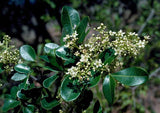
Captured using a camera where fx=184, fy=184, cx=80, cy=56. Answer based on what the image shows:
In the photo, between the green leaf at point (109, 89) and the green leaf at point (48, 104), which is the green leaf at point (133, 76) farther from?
the green leaf at point (48, 104)

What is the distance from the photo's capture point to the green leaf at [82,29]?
1008 millimetres

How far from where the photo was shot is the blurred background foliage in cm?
277

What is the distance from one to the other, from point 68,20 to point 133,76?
19.2 inches

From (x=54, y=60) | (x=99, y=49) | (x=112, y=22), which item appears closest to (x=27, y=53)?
(x=54, y=60)

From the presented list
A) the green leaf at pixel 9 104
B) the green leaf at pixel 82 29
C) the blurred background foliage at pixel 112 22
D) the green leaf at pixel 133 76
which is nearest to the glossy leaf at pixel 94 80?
the green leaf at pixel 133 76

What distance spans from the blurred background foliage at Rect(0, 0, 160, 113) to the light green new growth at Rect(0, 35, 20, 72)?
1.43 meters

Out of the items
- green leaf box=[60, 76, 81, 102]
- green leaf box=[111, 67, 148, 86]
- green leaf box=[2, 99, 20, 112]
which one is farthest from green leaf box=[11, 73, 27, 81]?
green leaf box=[111, 67, 148, 86]

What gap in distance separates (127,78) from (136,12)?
360 centimetres

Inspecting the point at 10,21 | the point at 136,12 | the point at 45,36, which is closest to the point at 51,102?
the point at 45,36

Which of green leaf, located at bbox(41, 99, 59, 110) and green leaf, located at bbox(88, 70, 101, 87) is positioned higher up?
green leaf, located at bbox(88, 70, 101, 87)

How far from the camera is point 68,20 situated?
1087 millimetres

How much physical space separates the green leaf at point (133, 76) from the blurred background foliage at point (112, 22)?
1580 millimetres

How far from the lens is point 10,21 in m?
3.77

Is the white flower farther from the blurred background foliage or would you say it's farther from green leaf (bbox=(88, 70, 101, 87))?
the blurred background foliage
